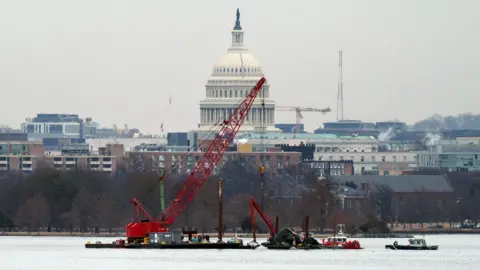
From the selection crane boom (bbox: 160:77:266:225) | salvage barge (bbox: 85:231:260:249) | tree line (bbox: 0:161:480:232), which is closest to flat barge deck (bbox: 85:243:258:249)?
salvage barge (bbox: 85:231:260:249)

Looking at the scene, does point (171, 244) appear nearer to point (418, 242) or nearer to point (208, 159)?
point (418, 242)

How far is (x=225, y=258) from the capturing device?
455 ft

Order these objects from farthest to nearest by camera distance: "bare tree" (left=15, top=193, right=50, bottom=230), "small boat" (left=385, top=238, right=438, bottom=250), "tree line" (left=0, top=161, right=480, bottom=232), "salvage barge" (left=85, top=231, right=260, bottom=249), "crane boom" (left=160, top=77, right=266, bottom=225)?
1. "tree line" (left=0, top=161, right=480, bottom=232)
2. "bare tree" (left=15, top=193, right=50, bottom=230)
3. "crane boom" (left=160, top=77, right=266, bottom=225)
4. "small boat" (left=385, top=238, right=438, bottom=250)
5. "salvage barge" (left=85, top=231, right=260, bottom=249)

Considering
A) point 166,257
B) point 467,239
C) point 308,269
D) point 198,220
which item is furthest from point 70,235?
point 308,269

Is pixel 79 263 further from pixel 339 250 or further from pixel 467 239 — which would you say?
pixel 467 239

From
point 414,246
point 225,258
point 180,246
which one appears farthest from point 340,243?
point 225,258

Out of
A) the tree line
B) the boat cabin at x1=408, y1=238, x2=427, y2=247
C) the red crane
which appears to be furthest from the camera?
the tree line

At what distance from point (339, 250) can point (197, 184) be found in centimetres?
3427

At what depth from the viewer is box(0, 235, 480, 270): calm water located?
133 m

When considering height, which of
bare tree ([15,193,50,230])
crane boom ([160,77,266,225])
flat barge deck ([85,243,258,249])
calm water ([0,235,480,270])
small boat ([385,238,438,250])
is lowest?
calm water ([0,235,480,270])

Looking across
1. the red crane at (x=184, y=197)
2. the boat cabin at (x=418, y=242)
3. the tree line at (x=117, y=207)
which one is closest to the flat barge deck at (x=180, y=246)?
the red crane at (x=184, y=197)

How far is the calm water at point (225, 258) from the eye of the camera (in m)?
133

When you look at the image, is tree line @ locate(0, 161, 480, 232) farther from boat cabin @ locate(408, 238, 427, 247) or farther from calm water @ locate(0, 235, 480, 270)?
calm water @ locate(0, 235, 480, 270)

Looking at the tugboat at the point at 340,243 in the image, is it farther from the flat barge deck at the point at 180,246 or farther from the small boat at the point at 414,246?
the flat barge deck at the point at 180,246
